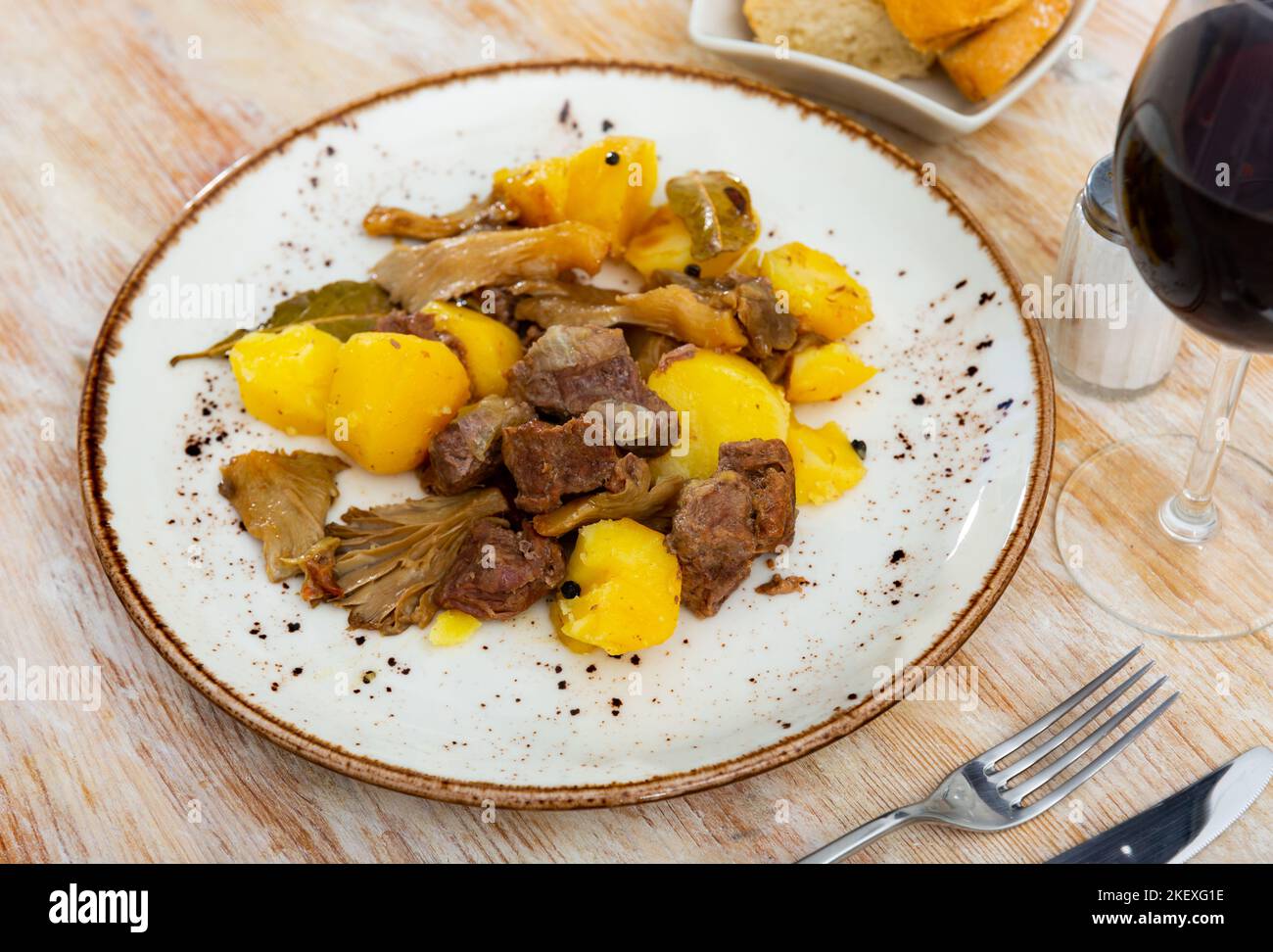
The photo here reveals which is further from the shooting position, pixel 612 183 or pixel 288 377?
pixel 612 183

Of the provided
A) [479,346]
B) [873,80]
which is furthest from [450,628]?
[873,80]

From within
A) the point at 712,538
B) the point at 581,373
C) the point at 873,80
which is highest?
the point at 873,80

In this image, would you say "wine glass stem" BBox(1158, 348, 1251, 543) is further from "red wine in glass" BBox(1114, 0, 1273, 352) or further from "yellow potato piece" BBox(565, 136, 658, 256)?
"yellow potato piece" BBox(565, 136, 658, 256)

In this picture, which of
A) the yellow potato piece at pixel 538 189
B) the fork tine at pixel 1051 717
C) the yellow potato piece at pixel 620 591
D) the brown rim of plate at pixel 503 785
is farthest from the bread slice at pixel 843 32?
the fork tine at pixel 1051 717

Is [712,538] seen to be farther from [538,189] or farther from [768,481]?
[538,189]

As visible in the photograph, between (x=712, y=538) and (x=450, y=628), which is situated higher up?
(x=712, y=538)

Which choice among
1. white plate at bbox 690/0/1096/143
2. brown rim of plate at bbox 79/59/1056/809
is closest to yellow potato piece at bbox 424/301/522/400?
brown rim of plate at bbox 79/59/1056/809
